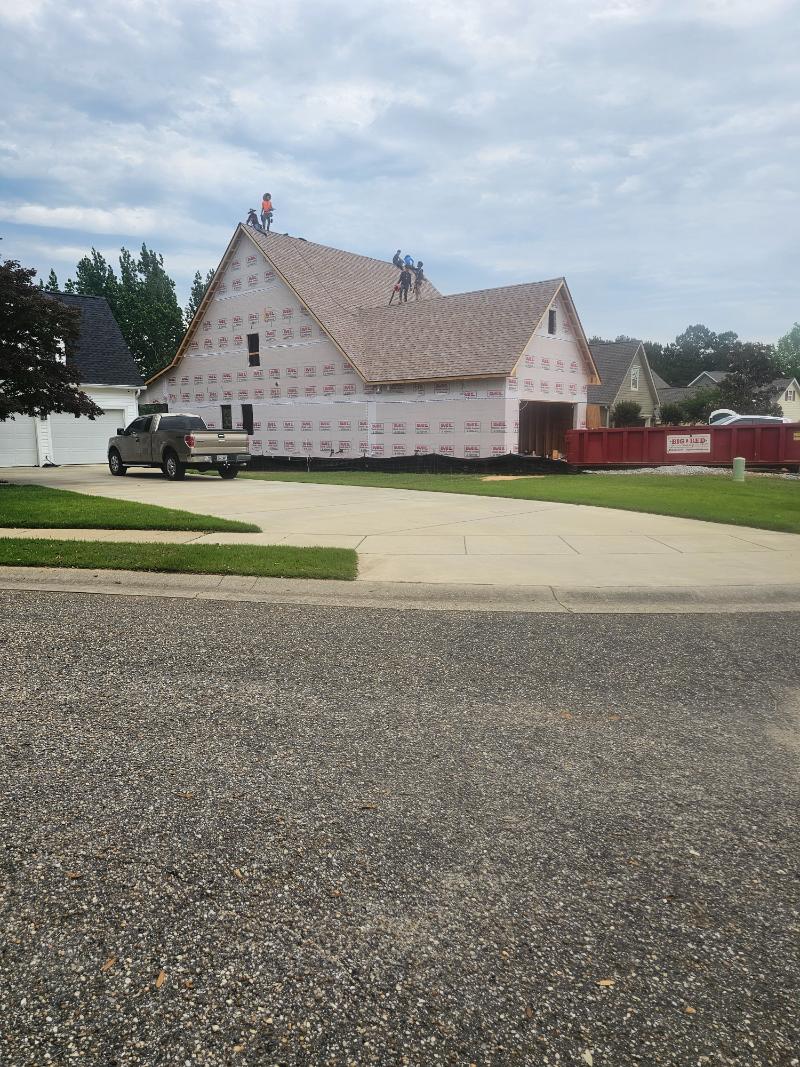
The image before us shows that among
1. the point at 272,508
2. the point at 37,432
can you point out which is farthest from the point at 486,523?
the point at 37,432

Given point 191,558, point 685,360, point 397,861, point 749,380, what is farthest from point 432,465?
point 685,360

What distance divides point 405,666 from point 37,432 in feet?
95.6

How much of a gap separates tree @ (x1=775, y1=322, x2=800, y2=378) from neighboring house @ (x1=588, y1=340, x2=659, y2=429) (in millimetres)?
56327

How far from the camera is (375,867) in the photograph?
271 centimetres

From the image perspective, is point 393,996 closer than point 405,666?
Yes

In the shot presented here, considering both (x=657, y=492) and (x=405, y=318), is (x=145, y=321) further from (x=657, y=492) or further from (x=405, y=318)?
(x=657, y=492)

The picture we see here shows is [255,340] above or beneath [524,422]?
above

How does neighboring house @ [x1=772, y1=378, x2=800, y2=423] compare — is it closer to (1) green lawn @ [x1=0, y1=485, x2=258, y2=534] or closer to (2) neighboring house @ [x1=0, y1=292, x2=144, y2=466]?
(2) neighboring house @ [x1=0, y1=292, x2=144, y2=466]

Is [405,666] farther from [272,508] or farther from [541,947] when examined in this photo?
[272,508]

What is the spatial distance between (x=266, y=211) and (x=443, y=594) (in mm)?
31683

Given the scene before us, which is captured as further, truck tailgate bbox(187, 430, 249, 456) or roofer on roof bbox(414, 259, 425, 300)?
roofer on roof bbox(414, 259, 425, 300)

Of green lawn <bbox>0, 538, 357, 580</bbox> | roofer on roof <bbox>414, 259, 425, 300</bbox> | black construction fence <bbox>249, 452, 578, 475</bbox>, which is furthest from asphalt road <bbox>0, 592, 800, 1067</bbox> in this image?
roofer on roof <bbox>414, 259, 425, 300</bbox>

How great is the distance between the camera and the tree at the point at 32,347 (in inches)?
707

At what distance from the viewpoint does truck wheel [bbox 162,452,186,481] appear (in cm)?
2214
